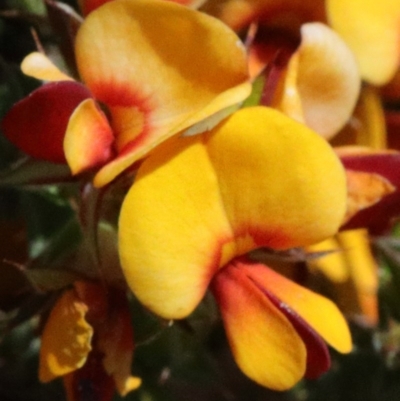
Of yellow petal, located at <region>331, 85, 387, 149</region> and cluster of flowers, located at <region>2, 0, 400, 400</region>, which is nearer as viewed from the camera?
cluster of flowers, located at <region>2, 0, 400, 400</region>

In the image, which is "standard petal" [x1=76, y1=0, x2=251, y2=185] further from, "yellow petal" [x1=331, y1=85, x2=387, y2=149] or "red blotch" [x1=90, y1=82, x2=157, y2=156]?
"yellow petal" [x1=331, y1=85, x2=387, y2=149]

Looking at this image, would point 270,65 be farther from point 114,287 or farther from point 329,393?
point 329,393

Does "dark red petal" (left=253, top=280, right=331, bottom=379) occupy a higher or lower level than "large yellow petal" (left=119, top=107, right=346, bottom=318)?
lower

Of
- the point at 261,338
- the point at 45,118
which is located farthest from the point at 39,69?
the point at 261,338

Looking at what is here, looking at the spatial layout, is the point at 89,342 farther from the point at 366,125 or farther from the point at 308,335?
the point at 366,125

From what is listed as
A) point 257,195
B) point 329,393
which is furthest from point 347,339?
point 329,393

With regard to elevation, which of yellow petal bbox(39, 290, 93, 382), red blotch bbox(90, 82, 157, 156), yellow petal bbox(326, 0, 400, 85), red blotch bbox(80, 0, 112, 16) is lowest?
yellow petal bbox(39, 290, 93, 382)

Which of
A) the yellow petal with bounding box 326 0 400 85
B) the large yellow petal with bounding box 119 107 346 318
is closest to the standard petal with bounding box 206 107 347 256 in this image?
the large yellow petal with bounding box 119 107 346 318
